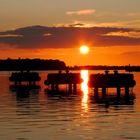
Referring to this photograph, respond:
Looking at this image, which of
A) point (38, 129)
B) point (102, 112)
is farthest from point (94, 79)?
point (38, 129)

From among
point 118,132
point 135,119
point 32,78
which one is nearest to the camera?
point 118,132

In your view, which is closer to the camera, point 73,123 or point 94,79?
point 73,123

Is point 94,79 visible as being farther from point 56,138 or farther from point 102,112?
point 56,138

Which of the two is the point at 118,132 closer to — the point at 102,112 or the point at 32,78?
the point at 102,112

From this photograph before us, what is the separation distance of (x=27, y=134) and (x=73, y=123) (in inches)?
339

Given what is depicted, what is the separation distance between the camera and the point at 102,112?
62.8 metres

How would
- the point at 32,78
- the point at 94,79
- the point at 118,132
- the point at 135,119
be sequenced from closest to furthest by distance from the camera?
the point at 118,132
the point at 135,119
the point at 94,79
the point at 32,78

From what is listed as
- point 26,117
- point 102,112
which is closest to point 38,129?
point 26,117

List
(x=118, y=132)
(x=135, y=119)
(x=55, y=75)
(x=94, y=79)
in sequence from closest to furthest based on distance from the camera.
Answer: (x=118, y=132), (x=135, y=119), (x=94, y=79), (x=55, y=75)

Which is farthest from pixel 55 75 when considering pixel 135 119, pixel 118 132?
pixel 118 132

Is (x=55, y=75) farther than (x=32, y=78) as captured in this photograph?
No

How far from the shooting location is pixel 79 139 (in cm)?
4056

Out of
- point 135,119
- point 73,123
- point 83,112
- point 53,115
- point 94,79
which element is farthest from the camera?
point 94,79

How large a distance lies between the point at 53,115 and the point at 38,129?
43.6 feet
